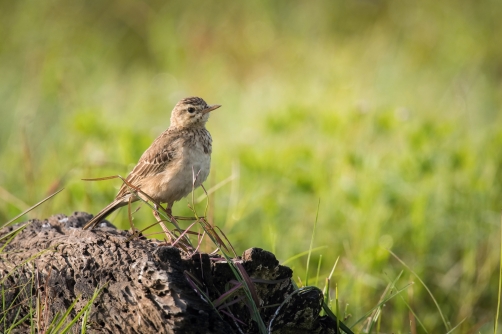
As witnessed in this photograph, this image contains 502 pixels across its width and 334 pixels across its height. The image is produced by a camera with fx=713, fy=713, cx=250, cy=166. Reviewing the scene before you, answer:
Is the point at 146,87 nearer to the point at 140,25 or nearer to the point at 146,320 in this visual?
the point at 140,25

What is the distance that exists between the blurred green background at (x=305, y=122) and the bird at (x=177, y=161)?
10.1 inches

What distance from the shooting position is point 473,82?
10133 millimetres

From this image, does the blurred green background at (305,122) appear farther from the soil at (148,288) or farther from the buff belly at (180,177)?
the soil at (148,288)

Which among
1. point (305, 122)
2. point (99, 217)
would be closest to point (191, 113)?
point (99, 217)

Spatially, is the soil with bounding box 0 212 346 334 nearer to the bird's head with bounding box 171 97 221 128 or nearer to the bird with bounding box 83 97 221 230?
the bird with bounding box 83 97 221 230

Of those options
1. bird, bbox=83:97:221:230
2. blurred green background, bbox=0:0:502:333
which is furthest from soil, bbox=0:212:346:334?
bird, bbox=83:97:221:230

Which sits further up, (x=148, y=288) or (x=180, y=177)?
(x=180, y=177)

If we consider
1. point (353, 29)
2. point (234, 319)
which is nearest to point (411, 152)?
point (234, 319)

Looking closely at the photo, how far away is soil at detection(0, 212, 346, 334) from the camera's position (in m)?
3.01

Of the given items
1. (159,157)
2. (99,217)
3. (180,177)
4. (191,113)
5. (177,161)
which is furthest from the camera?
(191,113)

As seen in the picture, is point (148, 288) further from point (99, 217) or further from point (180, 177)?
point (180, 177)

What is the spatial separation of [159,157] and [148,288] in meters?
2.02

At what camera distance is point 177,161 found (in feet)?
15.9

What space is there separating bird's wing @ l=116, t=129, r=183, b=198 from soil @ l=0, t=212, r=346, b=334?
1.39 meters
